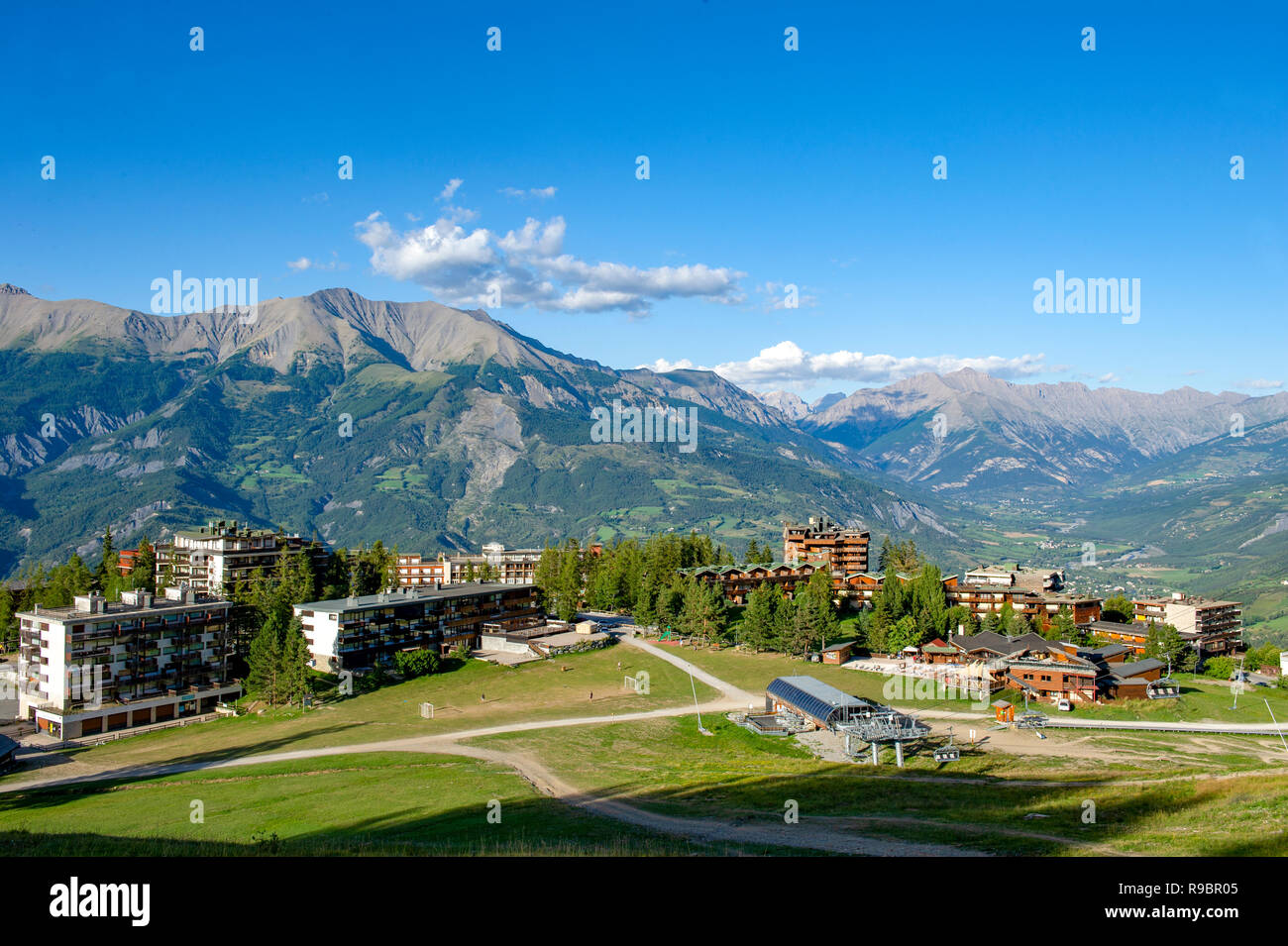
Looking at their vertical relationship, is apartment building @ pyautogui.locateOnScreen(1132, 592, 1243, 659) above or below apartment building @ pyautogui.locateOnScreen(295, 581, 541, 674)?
below

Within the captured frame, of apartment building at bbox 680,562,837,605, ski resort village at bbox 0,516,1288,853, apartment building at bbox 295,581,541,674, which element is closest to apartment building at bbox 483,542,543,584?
ski resort village at bbox 0,516,1288,853

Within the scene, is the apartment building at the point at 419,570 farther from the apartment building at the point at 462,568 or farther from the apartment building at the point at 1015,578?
the apartment building at the point at 1015,578

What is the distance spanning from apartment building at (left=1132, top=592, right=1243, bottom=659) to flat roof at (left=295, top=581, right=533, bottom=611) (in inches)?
→ 3936

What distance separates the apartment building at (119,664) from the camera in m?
75.4

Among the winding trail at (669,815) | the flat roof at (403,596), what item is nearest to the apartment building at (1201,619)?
the winding trail at (669,815)

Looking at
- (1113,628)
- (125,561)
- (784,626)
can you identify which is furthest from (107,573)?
(1113,628)

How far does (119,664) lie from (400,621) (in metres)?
29.8

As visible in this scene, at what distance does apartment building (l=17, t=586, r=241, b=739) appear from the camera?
247ft

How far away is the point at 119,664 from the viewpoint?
3088 inches

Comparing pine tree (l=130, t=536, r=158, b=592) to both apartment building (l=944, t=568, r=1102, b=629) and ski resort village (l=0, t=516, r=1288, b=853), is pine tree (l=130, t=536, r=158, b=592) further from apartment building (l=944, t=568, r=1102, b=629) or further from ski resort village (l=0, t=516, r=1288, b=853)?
apartment building (l=944, t=568, r=1102, b=629)

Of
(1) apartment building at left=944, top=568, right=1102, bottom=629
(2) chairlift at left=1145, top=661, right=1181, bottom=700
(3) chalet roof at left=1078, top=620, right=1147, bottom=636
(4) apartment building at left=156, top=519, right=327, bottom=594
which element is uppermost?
(4) apartment building at left=156, top=519, right=327, bottom=594
